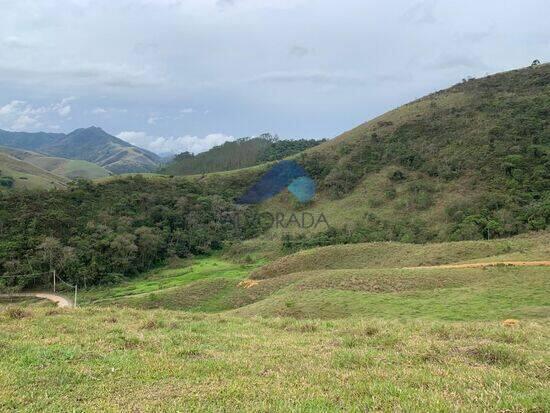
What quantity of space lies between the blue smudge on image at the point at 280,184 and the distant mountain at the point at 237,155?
29.4 meters

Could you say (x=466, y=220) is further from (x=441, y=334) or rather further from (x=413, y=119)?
(x=441, y=334)

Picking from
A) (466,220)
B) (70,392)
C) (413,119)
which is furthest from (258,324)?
(413,119)

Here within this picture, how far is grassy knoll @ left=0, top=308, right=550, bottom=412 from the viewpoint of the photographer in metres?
7.20

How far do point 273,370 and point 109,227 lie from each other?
7751cm

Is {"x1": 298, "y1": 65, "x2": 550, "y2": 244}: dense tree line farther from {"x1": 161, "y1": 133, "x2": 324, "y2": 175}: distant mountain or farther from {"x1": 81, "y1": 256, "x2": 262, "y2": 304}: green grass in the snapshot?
{"x1": 161, "y1": 133, "x2": 324, "y2": 175}: distant mountain

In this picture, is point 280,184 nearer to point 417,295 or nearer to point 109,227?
point 109,227

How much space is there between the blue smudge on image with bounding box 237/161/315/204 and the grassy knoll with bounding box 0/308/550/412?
9148cm

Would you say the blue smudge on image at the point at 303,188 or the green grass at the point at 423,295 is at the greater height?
the blue smudge on image at the point at 303,188

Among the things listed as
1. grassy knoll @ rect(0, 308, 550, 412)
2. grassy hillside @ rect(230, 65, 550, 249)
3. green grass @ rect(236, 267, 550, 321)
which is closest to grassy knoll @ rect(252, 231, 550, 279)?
green grass @ rect(236, 267, 550, 321)

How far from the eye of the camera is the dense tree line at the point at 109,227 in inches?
2761

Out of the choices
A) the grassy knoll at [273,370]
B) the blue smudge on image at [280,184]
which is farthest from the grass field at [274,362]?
the blue smudge on image at [280,184]

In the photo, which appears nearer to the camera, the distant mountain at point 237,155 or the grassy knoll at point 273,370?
the grassy knoll at point 273,370

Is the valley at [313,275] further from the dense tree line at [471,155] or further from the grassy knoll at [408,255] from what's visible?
the dense tree line at [471,155]

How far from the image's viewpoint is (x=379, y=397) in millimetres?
7293
